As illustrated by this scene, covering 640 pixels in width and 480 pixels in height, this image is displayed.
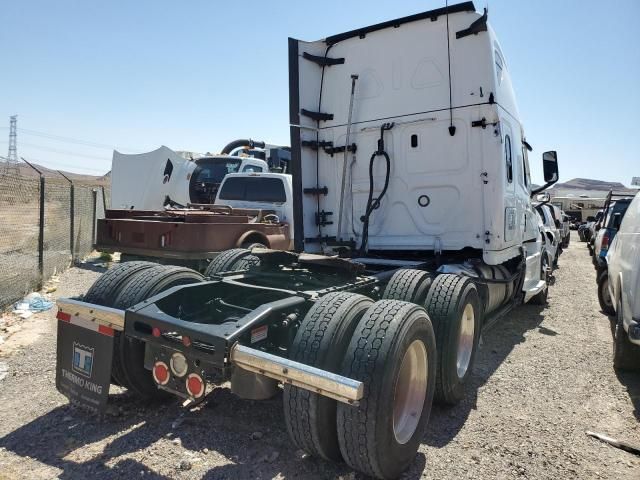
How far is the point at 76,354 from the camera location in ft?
10.6

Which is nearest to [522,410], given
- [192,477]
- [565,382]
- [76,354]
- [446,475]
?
[565,382]

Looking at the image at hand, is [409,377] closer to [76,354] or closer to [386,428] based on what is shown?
[386,428]

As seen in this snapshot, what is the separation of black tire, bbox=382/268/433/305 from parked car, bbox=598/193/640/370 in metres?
1.80

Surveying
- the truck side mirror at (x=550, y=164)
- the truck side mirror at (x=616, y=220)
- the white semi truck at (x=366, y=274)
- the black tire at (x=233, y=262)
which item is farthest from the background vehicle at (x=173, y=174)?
the truck side mirror at (x=616, y=220)

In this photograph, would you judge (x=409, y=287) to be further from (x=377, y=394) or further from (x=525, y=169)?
(x=525, y=169)

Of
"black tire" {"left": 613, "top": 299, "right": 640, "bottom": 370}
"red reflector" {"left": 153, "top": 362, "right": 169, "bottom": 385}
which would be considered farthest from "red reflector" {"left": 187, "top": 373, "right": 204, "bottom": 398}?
"black tire" {"left": 613, "top": 299, "right": 640, "bottom": 370}

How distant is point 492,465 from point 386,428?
3.16 ft

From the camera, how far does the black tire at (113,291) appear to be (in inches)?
137

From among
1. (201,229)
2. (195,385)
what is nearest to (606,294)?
(201,229)

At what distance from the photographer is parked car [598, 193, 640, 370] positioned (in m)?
4.11

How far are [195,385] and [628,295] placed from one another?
405 cm

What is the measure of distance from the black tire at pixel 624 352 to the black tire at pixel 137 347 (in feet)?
14.3

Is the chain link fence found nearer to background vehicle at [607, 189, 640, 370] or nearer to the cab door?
the cab door

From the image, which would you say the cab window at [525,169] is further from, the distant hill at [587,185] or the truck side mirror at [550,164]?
the distant hill at [587,185]
